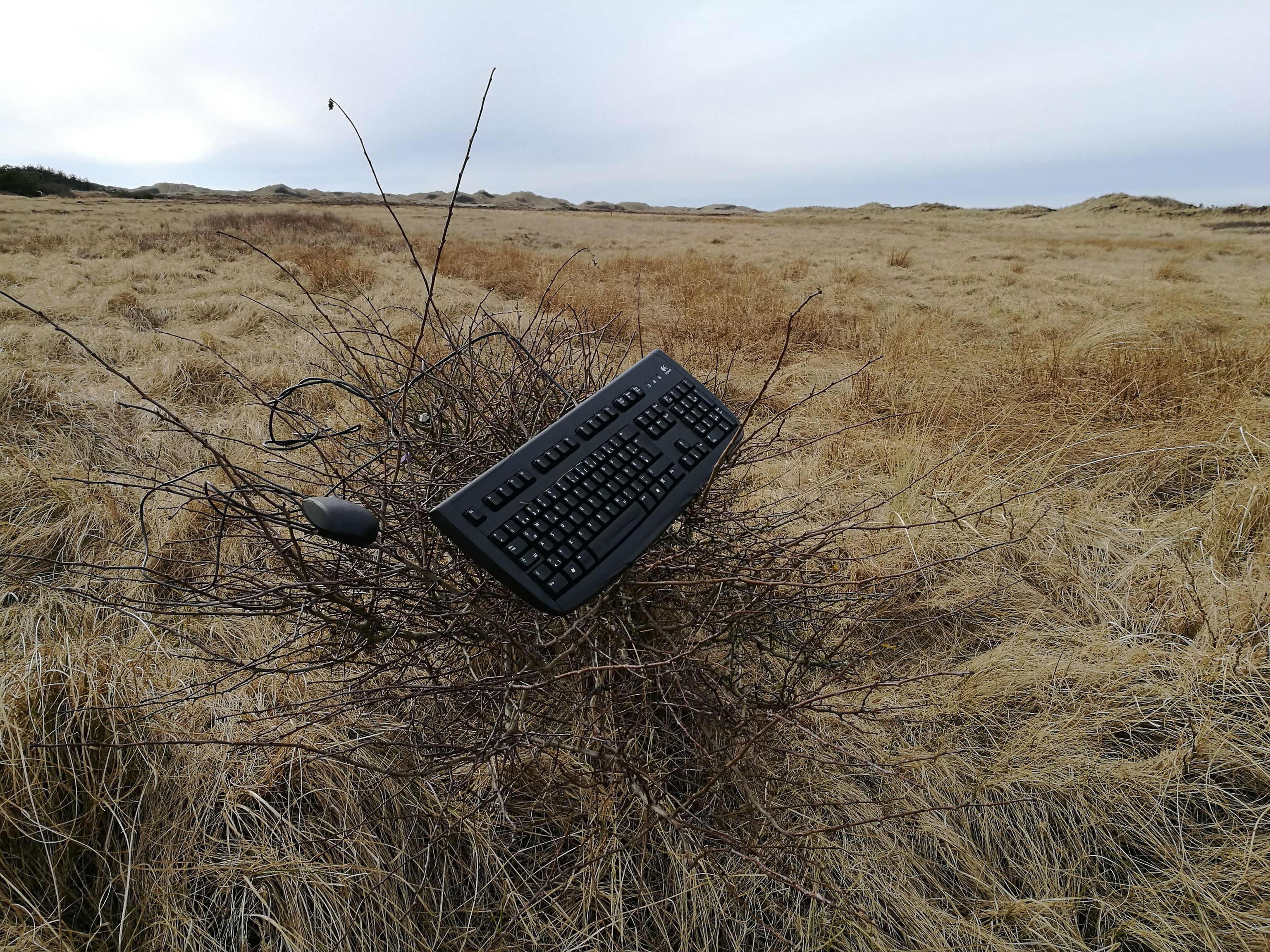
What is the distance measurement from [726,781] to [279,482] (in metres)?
2.38

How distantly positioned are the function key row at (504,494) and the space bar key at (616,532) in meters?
0.16

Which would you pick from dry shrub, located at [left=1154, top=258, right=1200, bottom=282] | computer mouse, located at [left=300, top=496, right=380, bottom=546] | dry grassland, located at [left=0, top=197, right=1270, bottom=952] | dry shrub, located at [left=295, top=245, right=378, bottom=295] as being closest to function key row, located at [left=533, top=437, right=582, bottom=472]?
computer mouse, located at [left=300, top=496, right=380, bottom=546]

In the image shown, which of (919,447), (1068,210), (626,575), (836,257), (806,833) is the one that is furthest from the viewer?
(1068,210)

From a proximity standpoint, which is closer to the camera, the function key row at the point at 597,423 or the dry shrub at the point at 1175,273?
the function key row at the point at 597,423

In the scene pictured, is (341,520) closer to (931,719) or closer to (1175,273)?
(931,719)

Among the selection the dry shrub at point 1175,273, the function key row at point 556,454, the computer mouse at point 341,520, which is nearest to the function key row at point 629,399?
the function key row at point 556,454

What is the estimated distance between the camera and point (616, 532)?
3.41ft

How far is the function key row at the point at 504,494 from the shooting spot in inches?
37.9

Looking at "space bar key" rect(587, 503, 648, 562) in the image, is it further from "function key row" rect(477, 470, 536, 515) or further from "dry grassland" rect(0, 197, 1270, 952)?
"dry grassland" rect(0, 197, 1270, 952)

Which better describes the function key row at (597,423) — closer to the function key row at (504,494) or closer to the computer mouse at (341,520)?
the function key row at (504,494)

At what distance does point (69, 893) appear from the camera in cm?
106

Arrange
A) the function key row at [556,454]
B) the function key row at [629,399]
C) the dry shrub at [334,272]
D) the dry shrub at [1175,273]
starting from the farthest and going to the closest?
1. the dry shrub at [1175,273]
2. the dry shrub at [334,272]
3. the function key row at [629,399]
4. the function key row at [556,454]

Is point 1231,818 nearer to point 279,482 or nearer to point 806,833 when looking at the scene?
point 806,833

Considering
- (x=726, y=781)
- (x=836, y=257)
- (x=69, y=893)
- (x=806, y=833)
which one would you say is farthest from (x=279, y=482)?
(x=836, y=257)
